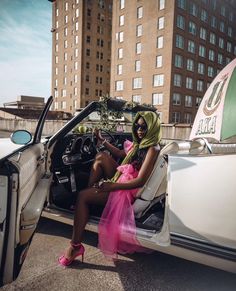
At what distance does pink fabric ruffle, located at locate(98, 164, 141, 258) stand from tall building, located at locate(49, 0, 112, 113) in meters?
52.0

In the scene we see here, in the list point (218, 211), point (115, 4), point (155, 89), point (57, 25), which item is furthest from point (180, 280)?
point (57, 25)

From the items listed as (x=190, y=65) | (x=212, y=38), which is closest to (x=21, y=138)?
(x=190, y=65)

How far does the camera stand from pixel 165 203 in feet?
7.75

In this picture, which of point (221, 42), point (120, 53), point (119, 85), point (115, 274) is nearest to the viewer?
point (115, 274)

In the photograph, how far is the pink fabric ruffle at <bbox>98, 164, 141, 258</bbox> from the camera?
2473mm

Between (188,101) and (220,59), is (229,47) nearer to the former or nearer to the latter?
(220,59)

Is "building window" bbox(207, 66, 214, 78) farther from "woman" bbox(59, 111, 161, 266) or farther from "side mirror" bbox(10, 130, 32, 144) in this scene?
"side mirror" bbox(10, 130, 32, 144)

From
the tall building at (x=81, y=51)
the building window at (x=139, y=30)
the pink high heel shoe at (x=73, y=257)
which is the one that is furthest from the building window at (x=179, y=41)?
the pink high heel shoe at (x=73, y=257)

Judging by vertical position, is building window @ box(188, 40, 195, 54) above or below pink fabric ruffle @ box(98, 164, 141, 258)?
above

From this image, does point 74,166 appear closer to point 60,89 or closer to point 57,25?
point 60,89

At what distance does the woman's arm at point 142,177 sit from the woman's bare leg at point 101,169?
1.49 ft

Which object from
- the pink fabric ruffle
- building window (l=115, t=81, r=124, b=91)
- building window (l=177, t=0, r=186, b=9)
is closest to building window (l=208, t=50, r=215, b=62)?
building window (l=177, t=0, r=186, b=9)

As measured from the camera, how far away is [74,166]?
11.2 ft

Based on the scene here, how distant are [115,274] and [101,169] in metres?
1.07
